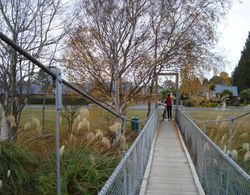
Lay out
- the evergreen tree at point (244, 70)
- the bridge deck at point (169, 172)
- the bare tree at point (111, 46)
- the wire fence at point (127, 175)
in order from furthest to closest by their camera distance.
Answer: the evergreen tree at point (244, 70) < the bare tree at point (111, 46) < the bridge deck at point (169, 172) < the wire fence at point (127, 175)

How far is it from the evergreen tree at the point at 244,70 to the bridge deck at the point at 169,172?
161 ft

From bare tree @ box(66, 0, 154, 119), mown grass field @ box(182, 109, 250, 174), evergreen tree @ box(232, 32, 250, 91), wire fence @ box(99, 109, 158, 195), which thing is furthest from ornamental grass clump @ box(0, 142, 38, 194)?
evergreen tree @ box(232, 32, 250, 91)

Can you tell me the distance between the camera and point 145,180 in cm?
771

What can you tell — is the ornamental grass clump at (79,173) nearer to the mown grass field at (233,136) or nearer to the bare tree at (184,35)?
the mown grass field at (233,136)

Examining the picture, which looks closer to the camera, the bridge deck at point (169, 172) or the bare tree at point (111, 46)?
the bridge deck at point (169, 172)

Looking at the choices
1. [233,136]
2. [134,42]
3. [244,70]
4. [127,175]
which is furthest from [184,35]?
[244,70]

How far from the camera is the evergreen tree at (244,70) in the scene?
59.7 m

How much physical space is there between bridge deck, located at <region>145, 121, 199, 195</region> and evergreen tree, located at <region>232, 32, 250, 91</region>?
161ft

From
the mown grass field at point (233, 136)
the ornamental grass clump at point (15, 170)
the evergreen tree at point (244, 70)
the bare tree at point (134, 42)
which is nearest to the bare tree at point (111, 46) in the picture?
the bare tree at point (134, 42)

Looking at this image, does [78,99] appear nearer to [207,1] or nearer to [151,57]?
[151,57]

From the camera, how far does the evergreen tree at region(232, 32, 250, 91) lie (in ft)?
196

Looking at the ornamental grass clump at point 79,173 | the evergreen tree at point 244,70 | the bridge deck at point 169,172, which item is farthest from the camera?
the evergreen tree at point 244,70

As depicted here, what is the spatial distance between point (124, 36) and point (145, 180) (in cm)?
926

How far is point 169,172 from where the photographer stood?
340 inches
